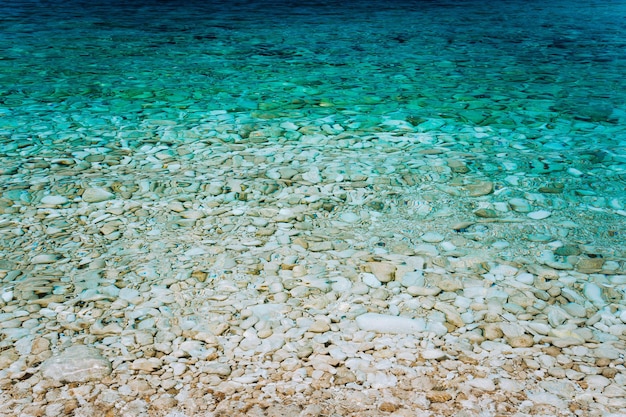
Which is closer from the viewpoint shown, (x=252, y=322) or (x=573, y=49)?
(x=252, y=322)

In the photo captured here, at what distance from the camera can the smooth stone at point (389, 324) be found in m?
2.20

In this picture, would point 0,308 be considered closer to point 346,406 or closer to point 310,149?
point 346,406

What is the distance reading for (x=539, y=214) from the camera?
305cm

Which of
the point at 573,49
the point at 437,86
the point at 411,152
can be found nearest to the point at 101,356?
the point at 411,152

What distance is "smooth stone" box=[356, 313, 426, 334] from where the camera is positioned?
86.4 inches

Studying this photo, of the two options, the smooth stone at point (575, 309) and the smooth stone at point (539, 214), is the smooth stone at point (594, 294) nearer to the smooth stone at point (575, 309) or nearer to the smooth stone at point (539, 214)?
the smooth stone at point (575, 309)

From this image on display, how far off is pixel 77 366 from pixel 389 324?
1.04 m

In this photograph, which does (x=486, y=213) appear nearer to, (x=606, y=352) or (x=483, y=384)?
(x=606, y=352)

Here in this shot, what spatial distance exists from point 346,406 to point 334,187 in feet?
5.25

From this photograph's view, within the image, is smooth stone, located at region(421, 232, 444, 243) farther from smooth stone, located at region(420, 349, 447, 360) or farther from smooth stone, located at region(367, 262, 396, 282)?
smooth stone, located at region(420, 349, 447, 360)

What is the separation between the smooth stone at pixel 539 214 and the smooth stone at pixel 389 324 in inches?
42.6

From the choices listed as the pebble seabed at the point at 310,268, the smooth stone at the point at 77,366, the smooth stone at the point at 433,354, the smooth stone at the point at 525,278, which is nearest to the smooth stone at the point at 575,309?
the pebble seabed at the point at 310,268

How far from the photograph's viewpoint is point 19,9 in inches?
335

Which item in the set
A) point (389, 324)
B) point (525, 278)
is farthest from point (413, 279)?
point (525, 278)
